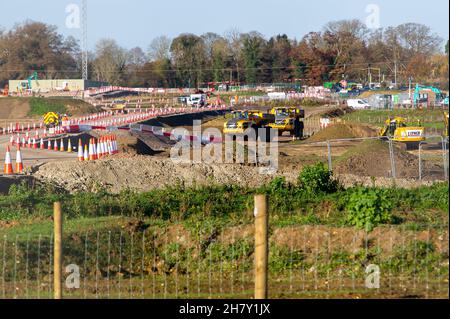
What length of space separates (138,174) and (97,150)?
5459 millimetres

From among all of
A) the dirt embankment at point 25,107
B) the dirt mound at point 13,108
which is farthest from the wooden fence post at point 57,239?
the dirt mound at point 13,108

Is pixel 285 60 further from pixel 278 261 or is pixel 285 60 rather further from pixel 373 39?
pixel 278 261

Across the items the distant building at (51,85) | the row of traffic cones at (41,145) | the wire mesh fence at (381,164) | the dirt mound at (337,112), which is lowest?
the wire mesh fence at (381,164)

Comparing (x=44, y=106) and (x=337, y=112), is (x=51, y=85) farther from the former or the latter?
(x=337, y=112)

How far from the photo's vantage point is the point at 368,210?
46.1 feet

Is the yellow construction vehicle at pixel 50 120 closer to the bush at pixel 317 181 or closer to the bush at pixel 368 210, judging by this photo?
the bush at pixel 317 181

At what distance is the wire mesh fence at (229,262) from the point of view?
1150 cm

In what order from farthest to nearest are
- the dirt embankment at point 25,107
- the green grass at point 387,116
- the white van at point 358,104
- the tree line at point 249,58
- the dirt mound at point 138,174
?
the tree line at point 249,58
the white van at point 358,104
the dirt embankment at point 25,107
the green grass at point 387,116
the dirt mound at point 138,174

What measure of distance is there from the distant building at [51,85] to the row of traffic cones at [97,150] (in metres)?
61.9

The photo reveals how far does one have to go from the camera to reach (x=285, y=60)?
10906 cm

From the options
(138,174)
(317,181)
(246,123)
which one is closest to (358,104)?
(246,123)

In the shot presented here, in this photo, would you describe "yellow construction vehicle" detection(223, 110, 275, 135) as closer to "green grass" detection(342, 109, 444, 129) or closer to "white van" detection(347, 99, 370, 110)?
"green grass" detection(342, 109, 444, 129)
